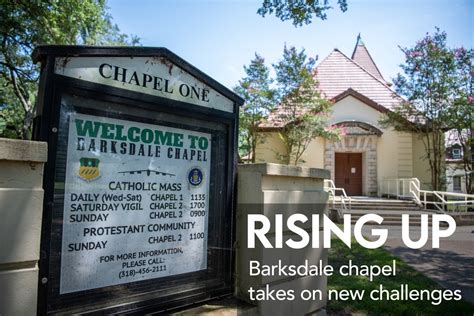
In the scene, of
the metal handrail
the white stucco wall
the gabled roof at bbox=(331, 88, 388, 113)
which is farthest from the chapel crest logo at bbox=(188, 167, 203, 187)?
the gabled roof at bbox=(331, 88, 388, 113)

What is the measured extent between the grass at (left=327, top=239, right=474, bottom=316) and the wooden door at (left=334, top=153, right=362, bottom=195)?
1263 cm

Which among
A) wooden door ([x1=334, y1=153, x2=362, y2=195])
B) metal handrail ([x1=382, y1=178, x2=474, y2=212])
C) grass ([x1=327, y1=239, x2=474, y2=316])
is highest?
wooden door ([x1=334, y1=153, x2=362, y2=195])

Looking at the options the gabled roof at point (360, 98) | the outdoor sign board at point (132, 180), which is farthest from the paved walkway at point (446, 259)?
the gabled roof at point (360, 98)

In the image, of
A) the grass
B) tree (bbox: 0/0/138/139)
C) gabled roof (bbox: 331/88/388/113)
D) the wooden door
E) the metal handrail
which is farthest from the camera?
the wooden door

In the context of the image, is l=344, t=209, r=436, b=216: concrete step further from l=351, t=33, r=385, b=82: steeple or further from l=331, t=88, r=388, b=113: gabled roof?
l=351, t=33, r=385, b=82: steeple

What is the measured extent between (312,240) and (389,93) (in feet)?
65.8

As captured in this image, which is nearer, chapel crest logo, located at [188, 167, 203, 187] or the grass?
chapel crest logo, located at [188, 167, 203, 187]

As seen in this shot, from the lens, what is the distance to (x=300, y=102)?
54.1 feet

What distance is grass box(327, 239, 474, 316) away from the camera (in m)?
4.13

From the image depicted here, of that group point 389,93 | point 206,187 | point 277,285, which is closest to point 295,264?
point 277,285

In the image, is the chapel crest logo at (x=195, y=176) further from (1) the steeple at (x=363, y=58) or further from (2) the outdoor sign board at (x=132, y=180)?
(1) the steeple at (x=363, y=58)

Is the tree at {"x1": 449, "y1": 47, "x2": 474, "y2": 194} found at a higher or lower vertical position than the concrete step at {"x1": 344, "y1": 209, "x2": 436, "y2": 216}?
higher

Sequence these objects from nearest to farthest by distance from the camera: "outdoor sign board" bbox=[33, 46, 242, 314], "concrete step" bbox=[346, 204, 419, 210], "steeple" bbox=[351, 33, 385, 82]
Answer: "outdoor sign board" bbox=[33, 46, 242, 314], "concrete step" bbox=[346, 204, 419, 210], "steeple" bbox=[351, 33, 385, 82]

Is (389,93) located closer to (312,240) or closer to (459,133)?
(459,133)
